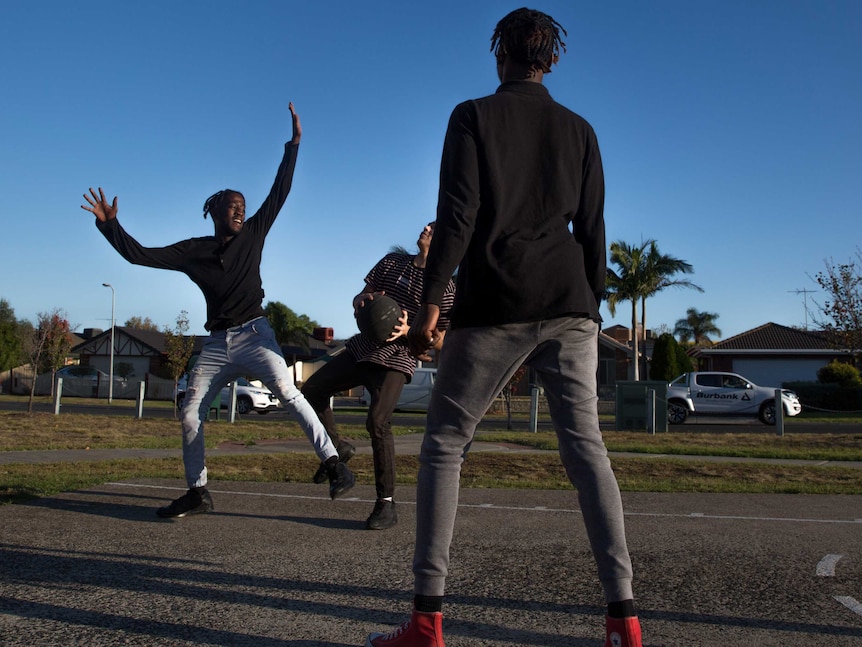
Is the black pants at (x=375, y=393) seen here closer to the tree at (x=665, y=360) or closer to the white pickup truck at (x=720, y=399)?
the white pickup truck at (x=720, y=399)

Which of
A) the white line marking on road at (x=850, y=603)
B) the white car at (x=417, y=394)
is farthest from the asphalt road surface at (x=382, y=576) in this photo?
the white car at (x=417, y=394)

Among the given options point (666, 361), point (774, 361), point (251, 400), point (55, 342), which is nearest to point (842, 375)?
point (666, 361)

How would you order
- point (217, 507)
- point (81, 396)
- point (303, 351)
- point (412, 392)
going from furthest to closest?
1. point (303, 351)
2. point (81, 396)
3. point (412, 392)
4. point (217, 507)

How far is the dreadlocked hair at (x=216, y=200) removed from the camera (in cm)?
520

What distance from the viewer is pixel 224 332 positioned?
5.05 meters

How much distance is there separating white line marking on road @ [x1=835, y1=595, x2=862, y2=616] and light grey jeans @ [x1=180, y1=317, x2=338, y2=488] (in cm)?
290

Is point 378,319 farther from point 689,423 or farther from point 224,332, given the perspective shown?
point 689,423

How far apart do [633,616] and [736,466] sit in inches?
280

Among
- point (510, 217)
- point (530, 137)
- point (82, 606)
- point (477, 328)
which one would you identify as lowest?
point (82, 606)

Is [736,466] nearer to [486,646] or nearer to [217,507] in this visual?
[217,507]

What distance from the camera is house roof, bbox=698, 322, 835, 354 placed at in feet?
177

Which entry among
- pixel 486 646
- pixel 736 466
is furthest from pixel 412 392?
pixel 486 646

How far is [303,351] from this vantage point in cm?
6431

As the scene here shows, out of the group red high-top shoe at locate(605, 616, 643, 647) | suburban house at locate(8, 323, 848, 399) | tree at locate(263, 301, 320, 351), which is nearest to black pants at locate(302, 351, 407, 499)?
red high-top shoe at locate(605, 616, 643, 647)
